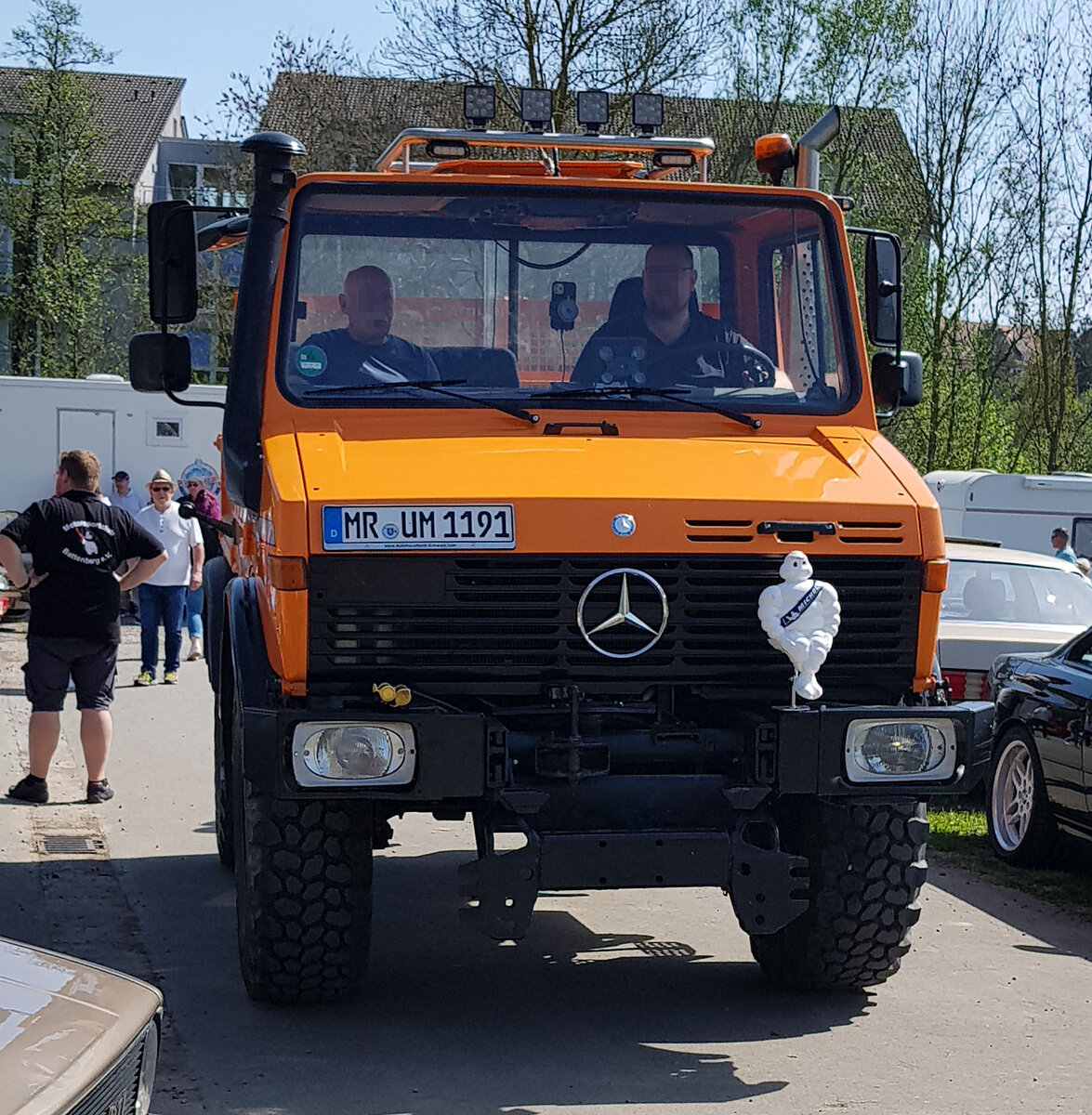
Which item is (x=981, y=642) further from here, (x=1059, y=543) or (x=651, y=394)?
(x=1059, y=543)

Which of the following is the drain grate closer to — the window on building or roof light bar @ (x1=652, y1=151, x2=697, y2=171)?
roof light bar @ (x1=652, y1=151, x2=697, y2=171)

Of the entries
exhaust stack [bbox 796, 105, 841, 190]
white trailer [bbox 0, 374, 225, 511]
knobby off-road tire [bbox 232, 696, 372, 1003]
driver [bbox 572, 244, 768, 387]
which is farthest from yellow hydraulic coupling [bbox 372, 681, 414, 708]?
white trailer [bbox 0, 374, 225, 511]

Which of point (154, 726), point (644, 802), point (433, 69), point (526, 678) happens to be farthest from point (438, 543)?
point (433, 69)

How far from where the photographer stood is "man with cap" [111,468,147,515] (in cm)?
2269

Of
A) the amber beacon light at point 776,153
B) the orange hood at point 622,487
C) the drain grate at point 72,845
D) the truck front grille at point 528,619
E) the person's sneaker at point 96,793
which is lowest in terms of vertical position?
the drain grate at point 72,845

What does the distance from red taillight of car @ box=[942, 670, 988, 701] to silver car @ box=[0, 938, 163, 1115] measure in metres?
7.76

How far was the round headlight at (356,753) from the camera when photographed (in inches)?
209

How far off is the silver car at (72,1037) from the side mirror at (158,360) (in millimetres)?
3076

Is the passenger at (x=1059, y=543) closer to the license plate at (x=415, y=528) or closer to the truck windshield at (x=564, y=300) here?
the truck windshield at (x=564, y=300)

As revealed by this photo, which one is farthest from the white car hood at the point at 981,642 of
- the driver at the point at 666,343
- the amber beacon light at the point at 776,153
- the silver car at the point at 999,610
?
the driver at the point at 666,343

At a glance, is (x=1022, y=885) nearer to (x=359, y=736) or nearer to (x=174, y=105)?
(x=359, y=736)

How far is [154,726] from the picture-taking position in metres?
13.3

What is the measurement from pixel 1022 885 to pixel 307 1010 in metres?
4.24

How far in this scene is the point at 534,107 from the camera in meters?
7.59
